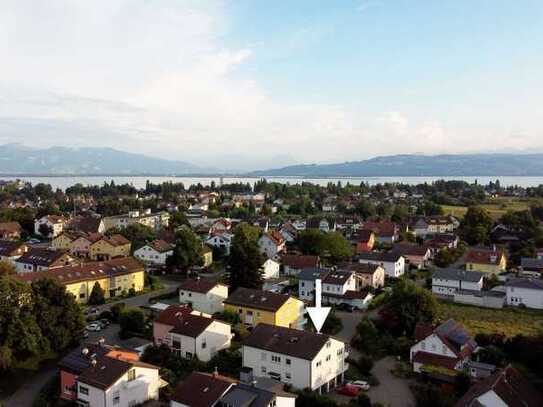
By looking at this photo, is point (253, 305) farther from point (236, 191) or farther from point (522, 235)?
point (236, 191)

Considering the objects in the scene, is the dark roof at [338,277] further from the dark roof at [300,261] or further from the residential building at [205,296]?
the residential building at [205,296]

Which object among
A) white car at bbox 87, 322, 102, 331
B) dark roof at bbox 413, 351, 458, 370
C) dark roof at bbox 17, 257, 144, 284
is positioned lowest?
white car at bbox 87, 322, 102, 331

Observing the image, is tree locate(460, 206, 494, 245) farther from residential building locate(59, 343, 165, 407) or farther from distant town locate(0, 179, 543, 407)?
residential building locate(59, 343, 165, 407)

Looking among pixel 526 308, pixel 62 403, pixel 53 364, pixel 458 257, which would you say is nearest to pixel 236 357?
pixel 62 403

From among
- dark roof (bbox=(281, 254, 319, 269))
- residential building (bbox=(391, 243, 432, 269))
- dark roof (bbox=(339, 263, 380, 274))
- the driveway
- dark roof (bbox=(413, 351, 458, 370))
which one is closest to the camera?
the driveway

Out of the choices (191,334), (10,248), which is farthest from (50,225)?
(191,334)

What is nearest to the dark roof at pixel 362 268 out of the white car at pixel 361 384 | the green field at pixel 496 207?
the white car at pixel 361 384

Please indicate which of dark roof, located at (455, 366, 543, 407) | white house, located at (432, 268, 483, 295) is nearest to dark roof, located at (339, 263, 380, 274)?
white house, located at (432, 268, 483, 295)
